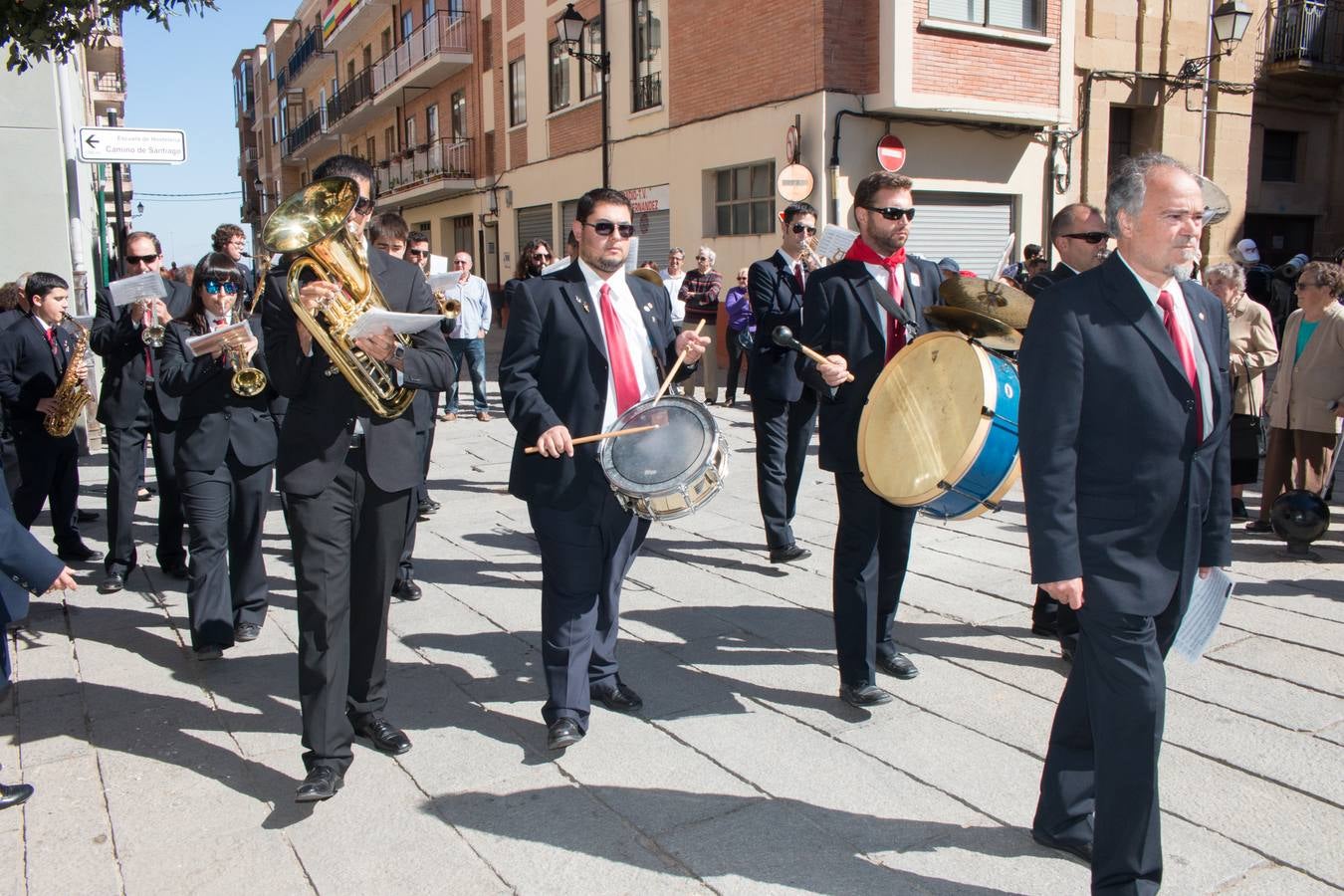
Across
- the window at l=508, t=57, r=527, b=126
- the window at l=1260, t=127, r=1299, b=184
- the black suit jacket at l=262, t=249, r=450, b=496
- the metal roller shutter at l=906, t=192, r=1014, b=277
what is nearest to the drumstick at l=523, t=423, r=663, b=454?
the black suit jacket at l=262, t=249, r=450, b=496

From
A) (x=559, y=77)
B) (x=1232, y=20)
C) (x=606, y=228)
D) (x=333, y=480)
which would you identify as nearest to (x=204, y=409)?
(x=333, y=480)

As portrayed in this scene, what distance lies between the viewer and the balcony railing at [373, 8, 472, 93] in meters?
27.0

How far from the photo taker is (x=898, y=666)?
4414 mm

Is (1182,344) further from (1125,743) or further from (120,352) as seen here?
(120,352)

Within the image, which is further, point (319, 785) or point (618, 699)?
point (618, 699)

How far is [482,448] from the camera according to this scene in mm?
10781

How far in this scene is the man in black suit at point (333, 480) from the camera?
3480 mm

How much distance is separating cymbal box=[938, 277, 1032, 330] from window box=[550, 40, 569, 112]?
64.3ft

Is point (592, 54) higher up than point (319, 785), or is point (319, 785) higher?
point (592, 54)

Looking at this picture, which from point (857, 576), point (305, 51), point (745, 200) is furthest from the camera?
point (305, 51)

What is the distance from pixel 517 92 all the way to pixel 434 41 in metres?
4.47

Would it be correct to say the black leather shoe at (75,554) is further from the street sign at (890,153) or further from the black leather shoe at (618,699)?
the street sign at (890,153)

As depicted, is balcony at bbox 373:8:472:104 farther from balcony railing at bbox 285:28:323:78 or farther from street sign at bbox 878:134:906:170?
street sign at bbox 878:134:906:170

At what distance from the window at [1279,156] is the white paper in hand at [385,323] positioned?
20.3 m
